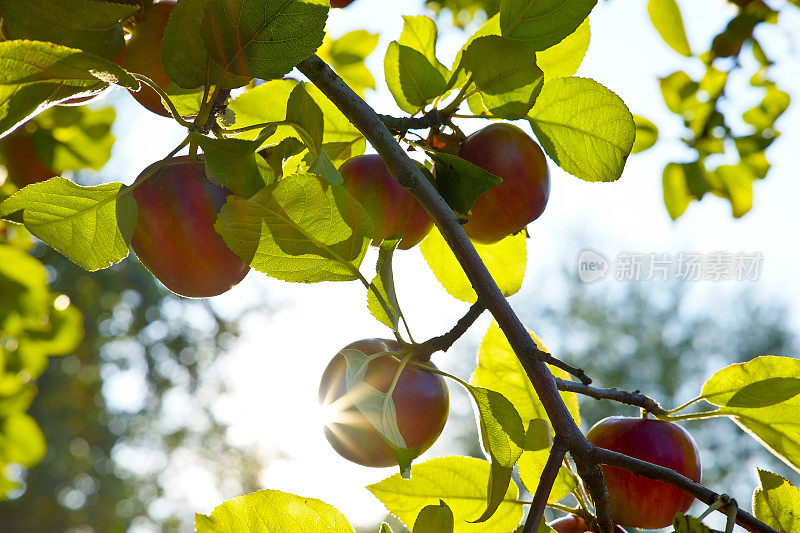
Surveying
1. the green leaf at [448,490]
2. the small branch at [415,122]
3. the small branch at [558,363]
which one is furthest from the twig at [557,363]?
the small branch at [415,122]

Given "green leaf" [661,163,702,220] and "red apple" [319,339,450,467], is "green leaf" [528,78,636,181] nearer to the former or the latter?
"red apple" [319,339,450,467]

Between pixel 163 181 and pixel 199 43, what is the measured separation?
9cm

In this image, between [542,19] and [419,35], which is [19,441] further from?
[542,19]

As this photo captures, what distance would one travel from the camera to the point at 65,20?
38 cm

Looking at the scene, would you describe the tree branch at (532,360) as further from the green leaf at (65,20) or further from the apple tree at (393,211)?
the green leaf at (65,20)

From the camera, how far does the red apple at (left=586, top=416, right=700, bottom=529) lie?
0.47 meters

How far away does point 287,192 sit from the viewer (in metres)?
0.35

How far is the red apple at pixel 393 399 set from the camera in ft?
1.36

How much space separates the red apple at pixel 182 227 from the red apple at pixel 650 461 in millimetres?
297

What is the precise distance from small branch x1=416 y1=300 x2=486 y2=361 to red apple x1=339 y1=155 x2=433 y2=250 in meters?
0.09

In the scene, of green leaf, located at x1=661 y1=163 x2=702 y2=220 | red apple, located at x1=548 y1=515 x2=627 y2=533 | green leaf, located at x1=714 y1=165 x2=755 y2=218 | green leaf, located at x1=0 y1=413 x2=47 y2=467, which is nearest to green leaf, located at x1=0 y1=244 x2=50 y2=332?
green leaf, located at x1=0 y1=413 x2=47 y2=467

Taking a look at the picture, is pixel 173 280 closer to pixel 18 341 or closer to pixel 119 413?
pixel 18 341

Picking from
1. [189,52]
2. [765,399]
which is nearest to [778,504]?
[765,399]

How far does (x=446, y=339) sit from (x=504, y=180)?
15 cm
